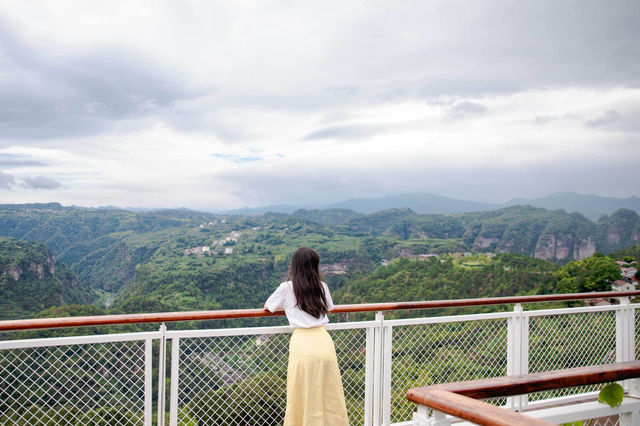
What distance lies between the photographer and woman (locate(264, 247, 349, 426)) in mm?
2273

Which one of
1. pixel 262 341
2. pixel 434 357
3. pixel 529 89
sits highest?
pixel 529 89

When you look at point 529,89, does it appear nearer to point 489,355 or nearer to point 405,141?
point 405,141

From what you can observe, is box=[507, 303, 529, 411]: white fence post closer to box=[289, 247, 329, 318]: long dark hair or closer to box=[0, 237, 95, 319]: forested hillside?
box=[289, 247, 329, 318]: long dark hair

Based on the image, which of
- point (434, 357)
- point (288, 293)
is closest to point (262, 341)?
point (288, 293)

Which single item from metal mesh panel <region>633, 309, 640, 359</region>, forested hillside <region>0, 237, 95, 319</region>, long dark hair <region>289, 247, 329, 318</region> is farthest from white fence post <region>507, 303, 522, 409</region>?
forested hillside <region>0, 237, 95, 319</region>

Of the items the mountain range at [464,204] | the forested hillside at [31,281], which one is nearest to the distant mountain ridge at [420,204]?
the mountain range at [464,204]

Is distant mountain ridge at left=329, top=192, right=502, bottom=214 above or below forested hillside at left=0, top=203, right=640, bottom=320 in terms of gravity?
above

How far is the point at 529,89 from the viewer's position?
49719 mm

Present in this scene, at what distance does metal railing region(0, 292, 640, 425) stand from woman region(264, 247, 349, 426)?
0.15 meters

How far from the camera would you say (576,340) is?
3488 millimetres

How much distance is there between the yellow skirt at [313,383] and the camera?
7.45 feet

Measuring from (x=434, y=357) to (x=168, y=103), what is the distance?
256 ft

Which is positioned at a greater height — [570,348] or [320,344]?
[320,344]

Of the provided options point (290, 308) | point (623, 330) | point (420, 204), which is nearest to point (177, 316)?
point (290, 308)
